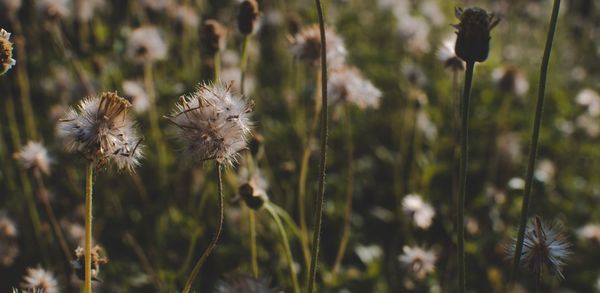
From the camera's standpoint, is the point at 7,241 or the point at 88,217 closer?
the point at 88,217

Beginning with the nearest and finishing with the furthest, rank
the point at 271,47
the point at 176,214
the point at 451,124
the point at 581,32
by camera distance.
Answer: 1. the point at 176,214
2. the point at 451,124
3. the point at 271,47
4. the point at 581,32

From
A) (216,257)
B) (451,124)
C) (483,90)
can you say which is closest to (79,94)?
(216,257)

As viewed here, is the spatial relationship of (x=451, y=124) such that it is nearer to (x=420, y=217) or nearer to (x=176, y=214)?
(x=420, y=217)

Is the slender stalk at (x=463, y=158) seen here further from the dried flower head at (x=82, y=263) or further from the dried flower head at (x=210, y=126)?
the dried flower head at (x=82, y=263)

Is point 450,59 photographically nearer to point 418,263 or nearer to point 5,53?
point 418,263

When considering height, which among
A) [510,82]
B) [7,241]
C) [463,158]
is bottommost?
[463,158]

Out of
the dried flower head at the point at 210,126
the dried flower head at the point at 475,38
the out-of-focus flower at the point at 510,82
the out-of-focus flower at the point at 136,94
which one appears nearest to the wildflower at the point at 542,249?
the dried flower head at the point at 475,38

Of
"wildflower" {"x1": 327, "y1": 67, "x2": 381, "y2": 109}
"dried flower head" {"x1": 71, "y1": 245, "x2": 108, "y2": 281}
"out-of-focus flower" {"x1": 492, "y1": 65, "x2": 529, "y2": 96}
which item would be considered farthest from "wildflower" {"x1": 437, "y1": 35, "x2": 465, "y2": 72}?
"dried flower head" {"x1": 71, "y1": 245, "x2": 108, "y2": 281}

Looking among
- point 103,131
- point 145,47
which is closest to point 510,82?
point 145,47

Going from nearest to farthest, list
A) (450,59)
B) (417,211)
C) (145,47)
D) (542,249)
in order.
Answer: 1. (542,249)
2. (450,59)
3. (417,211)
4. (145,47)
